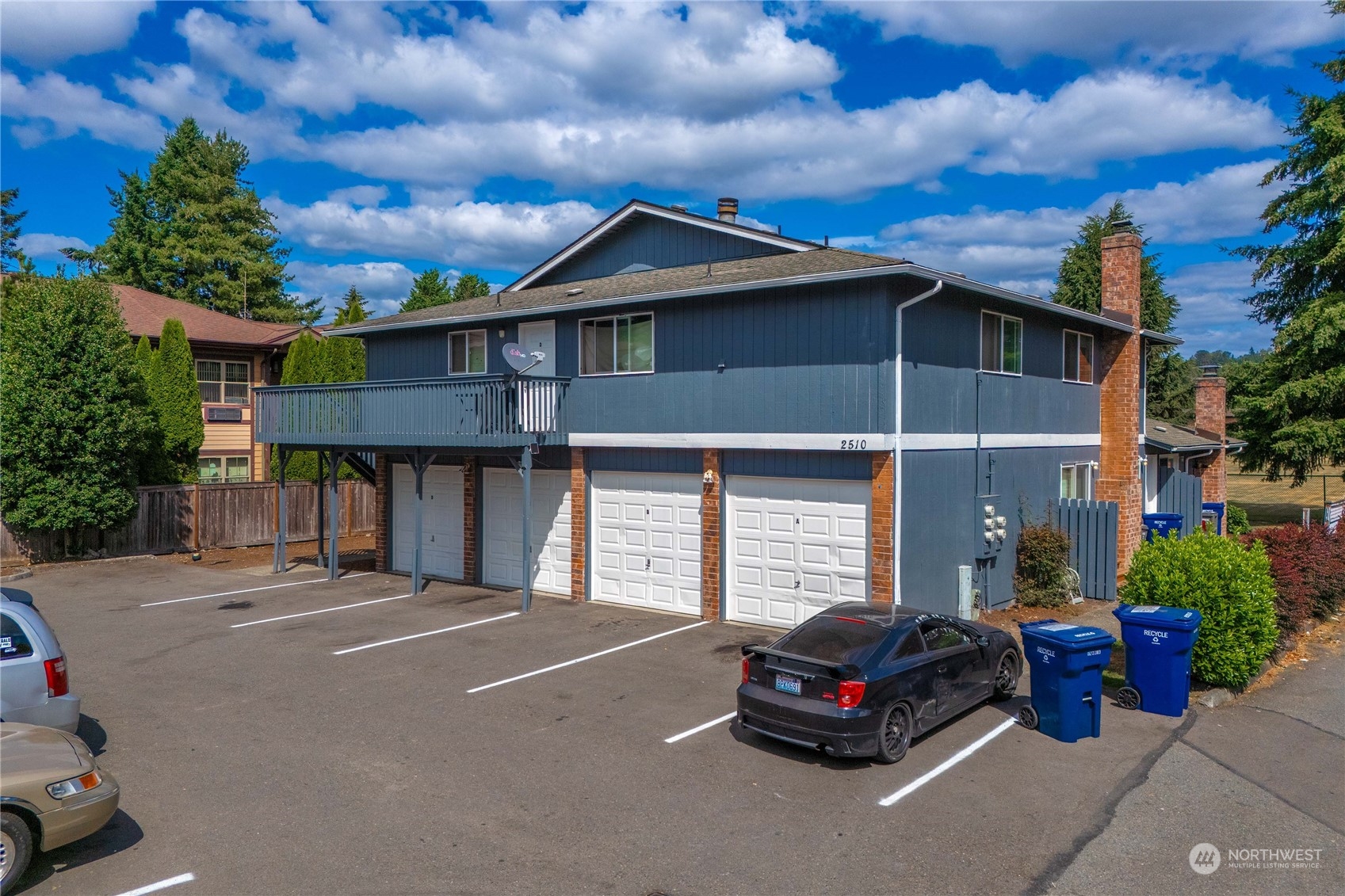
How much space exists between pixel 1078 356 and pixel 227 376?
25.5m

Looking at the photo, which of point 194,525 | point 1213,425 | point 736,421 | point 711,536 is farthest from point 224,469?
point 1213,425

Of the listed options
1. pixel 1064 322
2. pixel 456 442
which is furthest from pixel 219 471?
pixel 1064 322

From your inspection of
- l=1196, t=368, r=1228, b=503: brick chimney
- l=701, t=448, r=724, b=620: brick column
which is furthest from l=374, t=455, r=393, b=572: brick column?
l=1196, t=368, r=1228, b=503: brick chimney

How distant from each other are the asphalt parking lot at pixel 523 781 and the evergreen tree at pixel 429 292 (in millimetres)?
39344

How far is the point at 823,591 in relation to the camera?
13883mm

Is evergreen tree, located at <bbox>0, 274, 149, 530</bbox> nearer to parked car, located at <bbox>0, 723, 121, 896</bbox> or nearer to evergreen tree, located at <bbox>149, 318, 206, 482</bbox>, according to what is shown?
evergreen tree, located at <bbox>149, 318, 206, 482</bbox>

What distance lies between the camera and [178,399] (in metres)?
25.5

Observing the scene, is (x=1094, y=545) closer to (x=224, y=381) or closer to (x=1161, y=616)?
(x=1161, y=616)

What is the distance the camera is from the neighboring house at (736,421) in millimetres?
13539

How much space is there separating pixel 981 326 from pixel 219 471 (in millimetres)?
24393

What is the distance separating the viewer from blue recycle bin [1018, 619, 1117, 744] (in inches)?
357

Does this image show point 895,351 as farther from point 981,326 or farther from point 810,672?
point 810,672

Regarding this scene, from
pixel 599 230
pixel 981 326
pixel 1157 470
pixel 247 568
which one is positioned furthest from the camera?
pixel 1157 470

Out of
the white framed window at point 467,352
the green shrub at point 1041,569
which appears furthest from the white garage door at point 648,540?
the green shrub at point 1041,569
